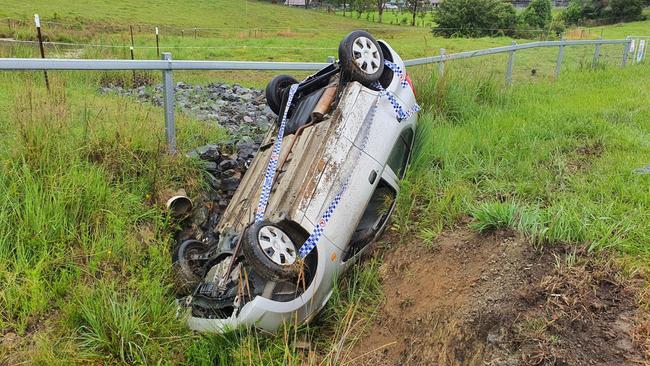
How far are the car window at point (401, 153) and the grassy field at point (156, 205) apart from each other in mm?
123

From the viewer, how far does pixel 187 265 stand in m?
3.70

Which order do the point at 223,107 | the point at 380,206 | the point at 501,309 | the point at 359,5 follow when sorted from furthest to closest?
the point at 359,5, the point at 223,107, the point at 380,206, the point at 501,309

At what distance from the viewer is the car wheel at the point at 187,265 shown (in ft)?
11.8

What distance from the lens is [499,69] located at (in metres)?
8.22

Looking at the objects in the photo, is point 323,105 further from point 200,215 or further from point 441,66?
point 441,66

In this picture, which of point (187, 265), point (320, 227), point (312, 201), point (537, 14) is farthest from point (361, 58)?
point (537, 14)

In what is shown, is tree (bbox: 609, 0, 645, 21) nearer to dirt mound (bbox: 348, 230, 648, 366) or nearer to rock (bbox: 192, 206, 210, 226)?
dirt mound (bbox: 348, 230, 648, 366)

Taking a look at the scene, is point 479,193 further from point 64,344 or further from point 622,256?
point 64,344

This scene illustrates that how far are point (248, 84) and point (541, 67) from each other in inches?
308

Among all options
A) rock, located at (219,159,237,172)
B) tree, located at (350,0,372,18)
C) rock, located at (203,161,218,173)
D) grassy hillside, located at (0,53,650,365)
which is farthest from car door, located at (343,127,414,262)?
tree, located at (350,0,372,18)

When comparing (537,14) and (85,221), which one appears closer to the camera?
(85,221)

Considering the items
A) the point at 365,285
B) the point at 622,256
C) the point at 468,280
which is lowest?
the point at 365,285

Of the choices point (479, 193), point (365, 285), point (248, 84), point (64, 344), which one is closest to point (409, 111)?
point (479, 193)

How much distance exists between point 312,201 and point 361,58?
154 centimetres
